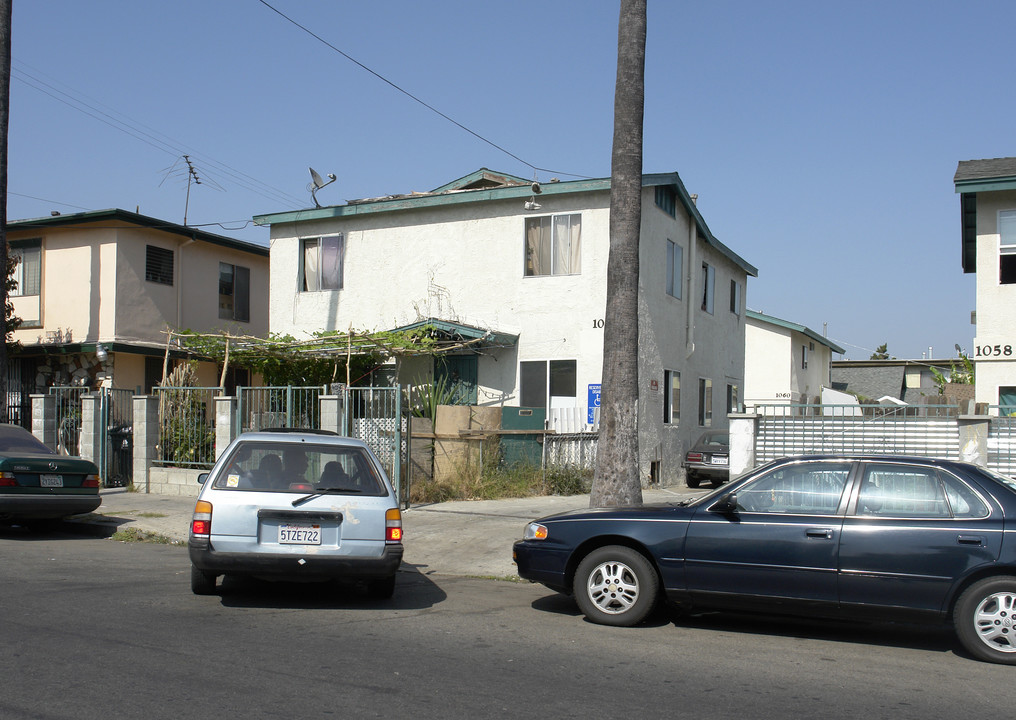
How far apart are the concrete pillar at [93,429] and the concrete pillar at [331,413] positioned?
522 cm

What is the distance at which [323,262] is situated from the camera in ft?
70.2

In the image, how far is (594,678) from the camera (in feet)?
19.5

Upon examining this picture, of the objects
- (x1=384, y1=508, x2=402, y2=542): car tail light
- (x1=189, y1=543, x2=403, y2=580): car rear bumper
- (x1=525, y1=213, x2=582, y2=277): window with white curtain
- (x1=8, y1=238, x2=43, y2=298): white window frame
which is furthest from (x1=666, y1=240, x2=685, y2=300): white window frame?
(x1=8, y1=238, x2=43, y2=298): white window frame

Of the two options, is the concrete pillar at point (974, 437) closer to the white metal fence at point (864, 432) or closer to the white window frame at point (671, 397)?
the white metal fence at point (864, 432)

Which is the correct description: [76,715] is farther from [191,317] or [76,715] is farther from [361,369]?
[191,317]

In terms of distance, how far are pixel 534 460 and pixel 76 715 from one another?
39.9ft

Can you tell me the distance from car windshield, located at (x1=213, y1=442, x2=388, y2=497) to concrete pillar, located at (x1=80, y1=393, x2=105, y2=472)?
405 inches

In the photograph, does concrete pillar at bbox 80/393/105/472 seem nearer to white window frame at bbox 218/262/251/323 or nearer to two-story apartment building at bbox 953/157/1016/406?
white window frame at bbox 218/262/251/323

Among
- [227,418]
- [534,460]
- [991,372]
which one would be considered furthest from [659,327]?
[227,418]

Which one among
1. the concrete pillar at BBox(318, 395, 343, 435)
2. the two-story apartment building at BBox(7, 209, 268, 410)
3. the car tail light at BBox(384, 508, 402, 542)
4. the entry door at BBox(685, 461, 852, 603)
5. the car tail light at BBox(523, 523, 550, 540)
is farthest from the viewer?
the two-story apartment building at BBox(7, 209, 268, 410)

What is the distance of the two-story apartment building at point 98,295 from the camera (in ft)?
68.4

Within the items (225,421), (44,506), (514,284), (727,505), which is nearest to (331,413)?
(225,421)

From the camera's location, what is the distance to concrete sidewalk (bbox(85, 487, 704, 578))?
10.9 metres

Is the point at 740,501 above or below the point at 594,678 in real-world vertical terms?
above
